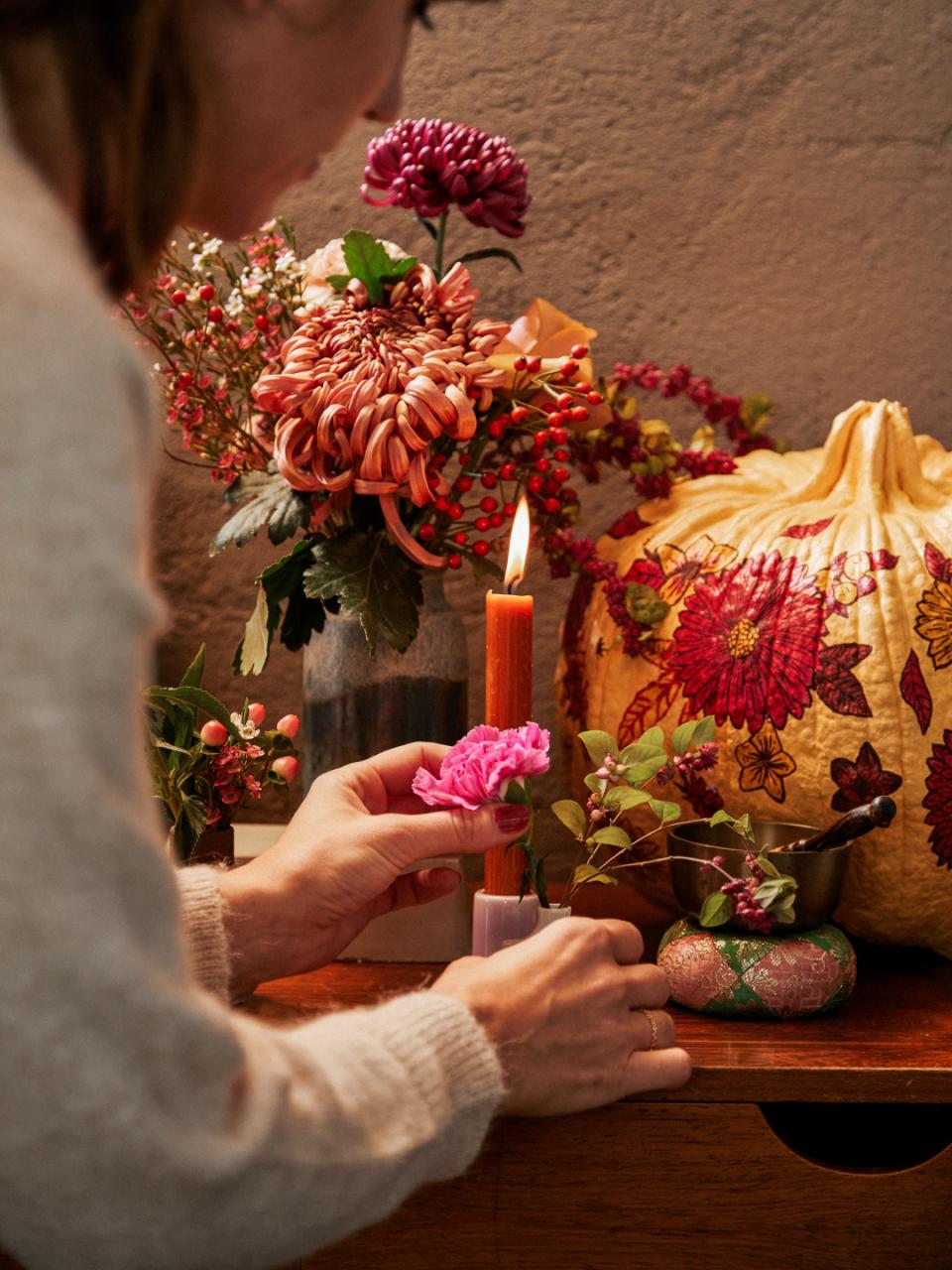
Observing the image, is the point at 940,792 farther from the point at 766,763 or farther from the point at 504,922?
the point at 504,922

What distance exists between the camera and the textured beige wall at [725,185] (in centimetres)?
123

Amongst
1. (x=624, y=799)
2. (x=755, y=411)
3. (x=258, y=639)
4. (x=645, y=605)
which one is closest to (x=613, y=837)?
(x=624, y=799)

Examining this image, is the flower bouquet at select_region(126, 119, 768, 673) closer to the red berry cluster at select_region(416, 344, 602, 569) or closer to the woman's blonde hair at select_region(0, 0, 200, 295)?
the red berry cluster at select_region(416, 344, 602, 569)

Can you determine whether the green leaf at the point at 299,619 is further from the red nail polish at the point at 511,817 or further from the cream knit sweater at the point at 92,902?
the cream knit sweater at the point at 92,902

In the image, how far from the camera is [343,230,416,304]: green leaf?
3.05ft

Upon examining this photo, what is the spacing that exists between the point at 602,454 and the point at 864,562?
0.89 ft

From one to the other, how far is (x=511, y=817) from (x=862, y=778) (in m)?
0.28

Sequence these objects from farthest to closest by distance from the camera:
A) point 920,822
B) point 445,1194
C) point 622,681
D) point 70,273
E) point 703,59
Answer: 1. point 703,59
2. point 622,681
3. point 920,822
4. point 445,1194
5. point 70,273

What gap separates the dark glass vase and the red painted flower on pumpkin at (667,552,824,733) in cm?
18

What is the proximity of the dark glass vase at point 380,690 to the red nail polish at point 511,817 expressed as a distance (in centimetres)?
20

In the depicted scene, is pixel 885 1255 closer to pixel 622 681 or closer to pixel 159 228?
pixel 622 681

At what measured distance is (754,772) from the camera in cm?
92

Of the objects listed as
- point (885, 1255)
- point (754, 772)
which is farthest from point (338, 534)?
point (885, 1255)

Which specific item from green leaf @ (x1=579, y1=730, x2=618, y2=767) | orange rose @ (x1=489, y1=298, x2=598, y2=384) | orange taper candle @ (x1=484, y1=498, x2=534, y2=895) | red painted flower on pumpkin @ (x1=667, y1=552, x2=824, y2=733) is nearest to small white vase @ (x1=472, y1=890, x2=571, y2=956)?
orange taper candle @ (x1=484, y1=498, x2=534, y2=895)
